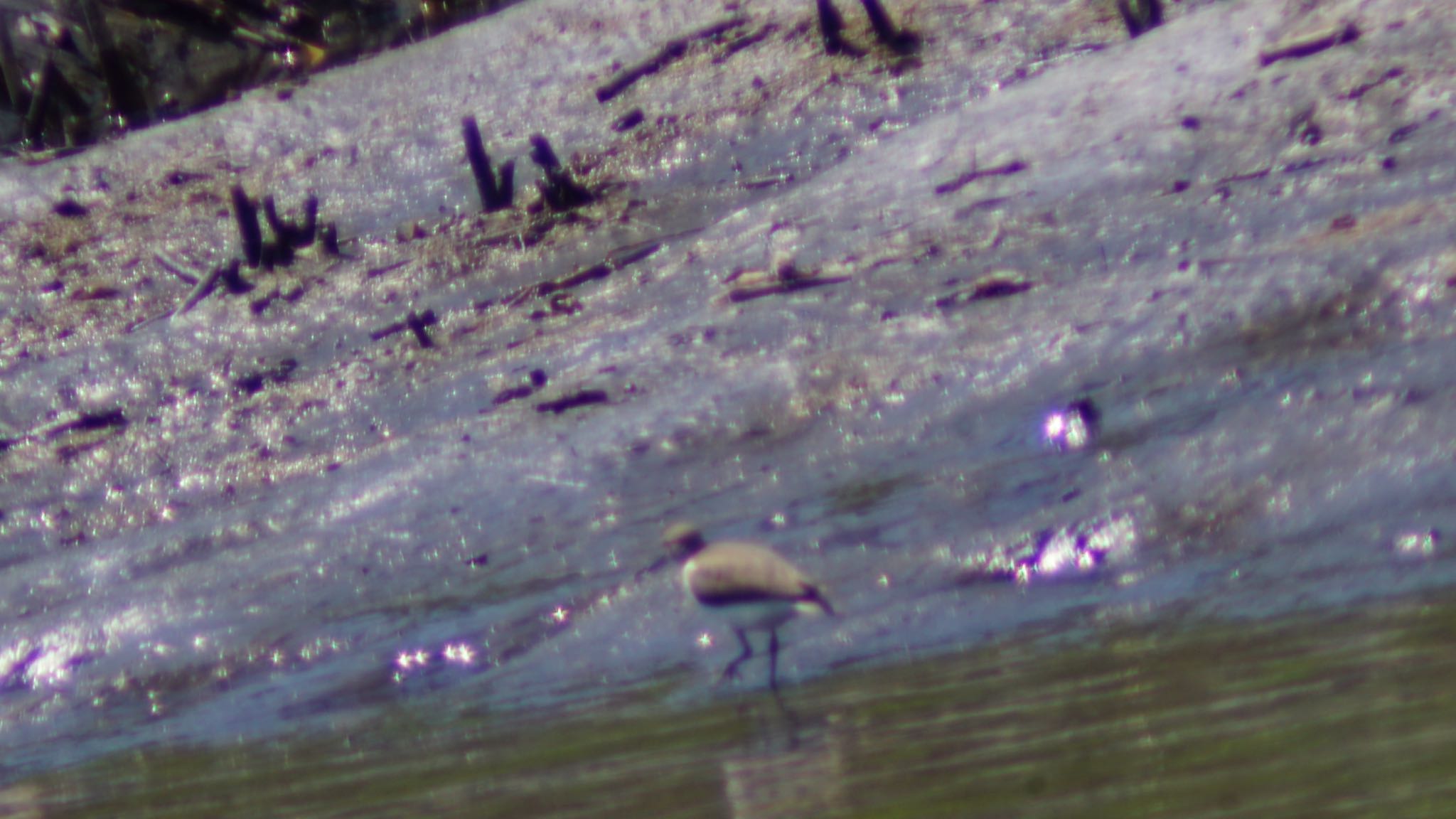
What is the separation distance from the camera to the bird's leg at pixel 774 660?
11.4ft

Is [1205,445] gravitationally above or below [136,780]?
above

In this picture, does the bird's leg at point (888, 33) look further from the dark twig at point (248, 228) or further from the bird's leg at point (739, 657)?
the bird's leg at point (739, 657)

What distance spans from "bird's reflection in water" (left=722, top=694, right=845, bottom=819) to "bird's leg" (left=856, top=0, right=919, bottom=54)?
4.11 meters

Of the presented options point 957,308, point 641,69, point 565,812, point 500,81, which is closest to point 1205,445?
point 957,308

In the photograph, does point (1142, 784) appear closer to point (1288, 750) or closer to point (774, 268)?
point (1288, 750)

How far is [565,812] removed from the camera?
3012 mm

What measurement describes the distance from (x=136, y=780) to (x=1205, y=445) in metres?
2.83

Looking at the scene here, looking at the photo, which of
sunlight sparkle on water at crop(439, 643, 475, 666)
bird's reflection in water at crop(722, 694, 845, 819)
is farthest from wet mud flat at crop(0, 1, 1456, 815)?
bird's reflection in water at crop(722, 694, 845, 819)

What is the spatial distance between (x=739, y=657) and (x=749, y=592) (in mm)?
166

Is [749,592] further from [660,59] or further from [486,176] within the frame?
[660,59]

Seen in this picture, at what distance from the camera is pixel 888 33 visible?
6723 millimetres

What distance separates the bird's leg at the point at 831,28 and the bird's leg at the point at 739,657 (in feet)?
12.1

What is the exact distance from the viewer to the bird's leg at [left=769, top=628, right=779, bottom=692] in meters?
3.46

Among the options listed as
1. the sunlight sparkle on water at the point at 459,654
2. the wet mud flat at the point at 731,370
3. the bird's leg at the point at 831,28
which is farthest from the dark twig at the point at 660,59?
the sunlight sparkle on water at the point at 459,654
